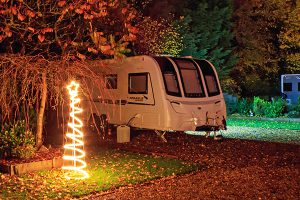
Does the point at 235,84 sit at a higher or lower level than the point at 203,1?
lower

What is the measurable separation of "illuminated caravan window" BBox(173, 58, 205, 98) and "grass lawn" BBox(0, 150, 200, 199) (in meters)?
3.26

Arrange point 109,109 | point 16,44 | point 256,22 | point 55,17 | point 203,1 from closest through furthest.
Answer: point 55,17
point 16,44
point 109,109
point 203,1
point 256,22

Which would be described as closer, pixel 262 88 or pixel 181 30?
pixel 181 30

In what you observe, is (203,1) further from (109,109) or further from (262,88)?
(109,109)

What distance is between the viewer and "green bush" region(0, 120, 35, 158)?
1023 centimetres

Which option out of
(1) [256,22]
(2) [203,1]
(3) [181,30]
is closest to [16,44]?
(3) [181,30]

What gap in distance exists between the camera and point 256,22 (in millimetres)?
32562

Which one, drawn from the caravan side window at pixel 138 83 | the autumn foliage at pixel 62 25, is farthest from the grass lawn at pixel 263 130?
the autumn foliage at pixel 62 25

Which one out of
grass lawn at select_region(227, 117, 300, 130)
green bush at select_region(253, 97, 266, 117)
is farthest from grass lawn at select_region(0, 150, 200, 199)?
green bush at select_region(253, 97, 266, 117)

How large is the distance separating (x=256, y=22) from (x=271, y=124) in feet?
45.2

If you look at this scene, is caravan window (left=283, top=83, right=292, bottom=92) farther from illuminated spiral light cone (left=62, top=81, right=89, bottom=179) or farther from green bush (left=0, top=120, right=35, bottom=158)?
green bush (left=0, top=120, right=35, bottom=158)

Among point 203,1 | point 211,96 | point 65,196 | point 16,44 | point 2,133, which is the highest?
point 203,1

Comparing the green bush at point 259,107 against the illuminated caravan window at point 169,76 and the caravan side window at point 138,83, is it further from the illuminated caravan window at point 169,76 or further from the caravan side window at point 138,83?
the illuminated caravan window at point 169,76

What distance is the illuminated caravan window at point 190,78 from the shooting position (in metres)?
14.4
